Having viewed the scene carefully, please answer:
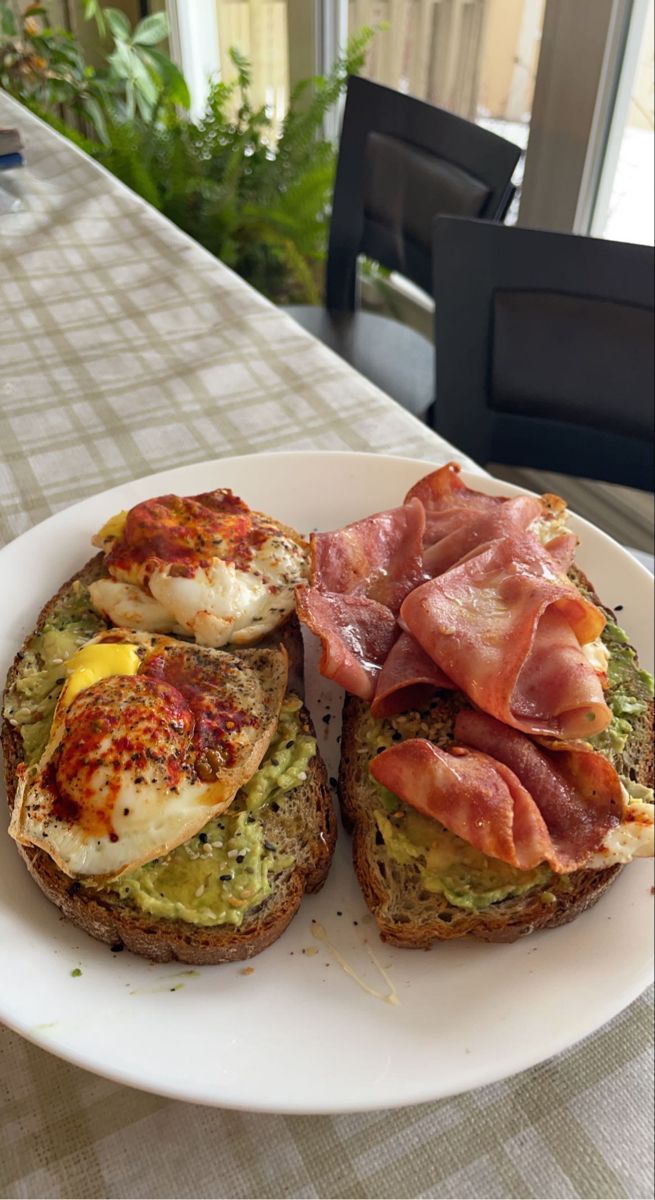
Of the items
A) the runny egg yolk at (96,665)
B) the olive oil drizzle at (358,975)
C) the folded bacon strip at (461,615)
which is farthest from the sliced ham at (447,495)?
the olive oil drizzle at (358,975)

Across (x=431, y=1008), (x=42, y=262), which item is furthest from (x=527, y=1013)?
(x=42, y=262)

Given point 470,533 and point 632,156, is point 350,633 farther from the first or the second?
point 632,156

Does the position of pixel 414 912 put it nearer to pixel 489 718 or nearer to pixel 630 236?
pixel 489 718

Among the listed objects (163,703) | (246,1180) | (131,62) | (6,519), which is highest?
(131,62)

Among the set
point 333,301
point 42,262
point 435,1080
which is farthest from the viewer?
point 333,301

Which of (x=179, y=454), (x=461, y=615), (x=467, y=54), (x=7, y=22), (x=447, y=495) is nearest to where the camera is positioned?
(x=461, y=615)

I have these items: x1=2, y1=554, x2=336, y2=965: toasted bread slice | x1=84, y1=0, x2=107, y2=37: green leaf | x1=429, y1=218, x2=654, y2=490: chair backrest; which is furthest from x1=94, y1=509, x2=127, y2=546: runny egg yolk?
x1=84, y1=0, x2=107, y2=37: green leaf

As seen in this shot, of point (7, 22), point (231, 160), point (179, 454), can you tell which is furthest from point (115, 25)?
point (179, 454)
